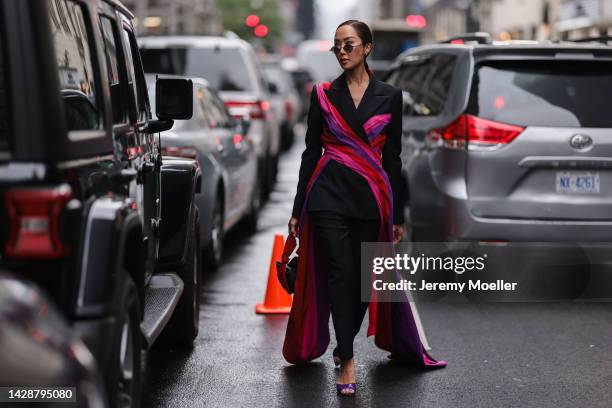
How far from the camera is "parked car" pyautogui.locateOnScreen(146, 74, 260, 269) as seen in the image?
920 centimetres

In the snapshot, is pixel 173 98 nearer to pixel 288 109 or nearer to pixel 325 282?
pixel 325 282

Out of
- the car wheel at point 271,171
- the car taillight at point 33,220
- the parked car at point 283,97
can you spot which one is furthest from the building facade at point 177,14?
the car taillight at point 33,220

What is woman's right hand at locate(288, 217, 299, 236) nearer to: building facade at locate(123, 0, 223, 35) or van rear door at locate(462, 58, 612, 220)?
van rear door at locate(462, 58, 612, 220)

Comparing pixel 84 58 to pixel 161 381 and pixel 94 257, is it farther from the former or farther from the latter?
pixel 161 381

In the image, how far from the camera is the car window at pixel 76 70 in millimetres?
4383

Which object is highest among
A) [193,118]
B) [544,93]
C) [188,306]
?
[544,93]

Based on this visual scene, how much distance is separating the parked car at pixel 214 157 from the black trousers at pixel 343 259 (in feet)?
7.73

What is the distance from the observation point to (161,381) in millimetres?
6148

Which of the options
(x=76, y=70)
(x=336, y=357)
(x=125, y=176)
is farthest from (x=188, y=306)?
(x=76, y=70)

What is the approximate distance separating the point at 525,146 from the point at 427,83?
185 centimetres

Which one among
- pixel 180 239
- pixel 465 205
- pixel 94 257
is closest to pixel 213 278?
pixel 465 205

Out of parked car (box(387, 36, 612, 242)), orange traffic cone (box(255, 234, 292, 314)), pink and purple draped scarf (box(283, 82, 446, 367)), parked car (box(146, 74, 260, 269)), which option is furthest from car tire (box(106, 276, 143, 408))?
parked car (box(387, 36, 612, 242))

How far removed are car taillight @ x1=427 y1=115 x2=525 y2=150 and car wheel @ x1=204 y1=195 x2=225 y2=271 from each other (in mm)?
2181

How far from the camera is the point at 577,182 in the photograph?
8.30 m
